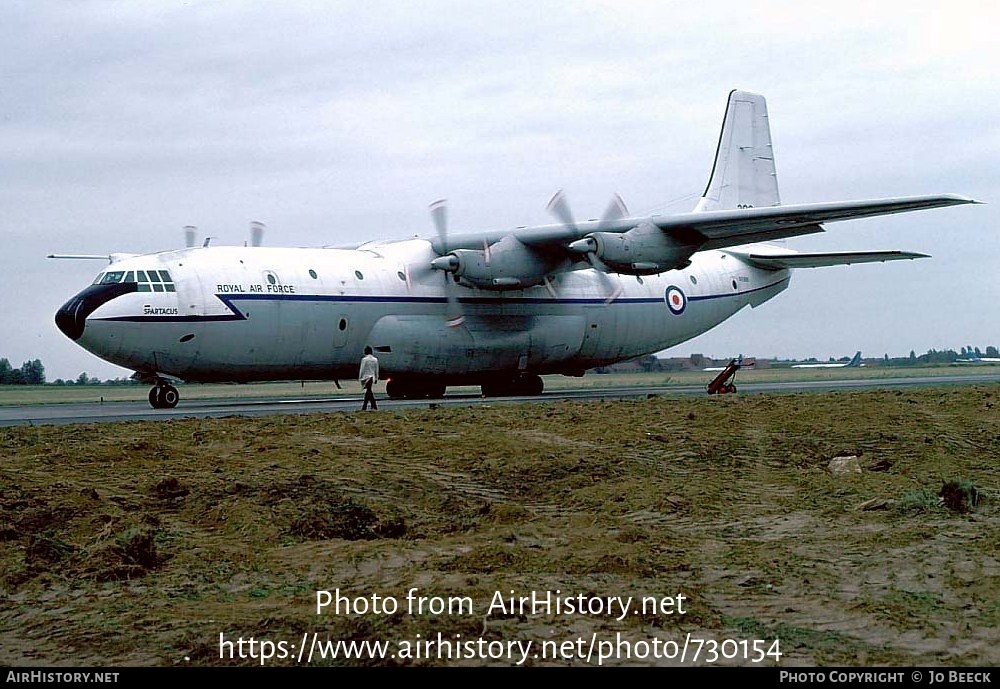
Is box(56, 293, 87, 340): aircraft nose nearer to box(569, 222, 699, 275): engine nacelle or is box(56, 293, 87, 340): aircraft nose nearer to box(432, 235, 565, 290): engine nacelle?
box(432, 235, 565, 290): engine nacelle

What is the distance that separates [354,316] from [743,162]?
723 inches

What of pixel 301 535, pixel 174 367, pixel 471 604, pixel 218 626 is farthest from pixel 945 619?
pixel 174 367

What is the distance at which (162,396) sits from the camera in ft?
95.8

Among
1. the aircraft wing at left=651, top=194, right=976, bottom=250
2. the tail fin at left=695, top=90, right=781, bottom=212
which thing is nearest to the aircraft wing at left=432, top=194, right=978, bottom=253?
the aircraft wing at left=651, top=194, right=976, bottom=250

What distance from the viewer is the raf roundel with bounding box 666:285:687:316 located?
39562mm

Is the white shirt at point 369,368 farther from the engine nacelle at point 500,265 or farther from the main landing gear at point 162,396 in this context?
the engine nacelle at point 500,265

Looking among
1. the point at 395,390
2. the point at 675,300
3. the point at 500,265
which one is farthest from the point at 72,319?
the point at 675,300

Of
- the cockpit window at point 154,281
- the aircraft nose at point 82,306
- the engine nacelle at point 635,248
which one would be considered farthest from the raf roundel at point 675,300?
the aircraft nose at point 82,306

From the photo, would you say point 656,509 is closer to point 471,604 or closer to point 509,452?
point 509,452

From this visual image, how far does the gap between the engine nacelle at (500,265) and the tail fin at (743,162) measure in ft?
32.6

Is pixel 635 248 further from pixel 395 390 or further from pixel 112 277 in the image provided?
pixel 112 277

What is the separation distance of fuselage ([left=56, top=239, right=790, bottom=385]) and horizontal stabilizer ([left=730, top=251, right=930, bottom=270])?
1.50m

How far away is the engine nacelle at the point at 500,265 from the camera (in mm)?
33406
